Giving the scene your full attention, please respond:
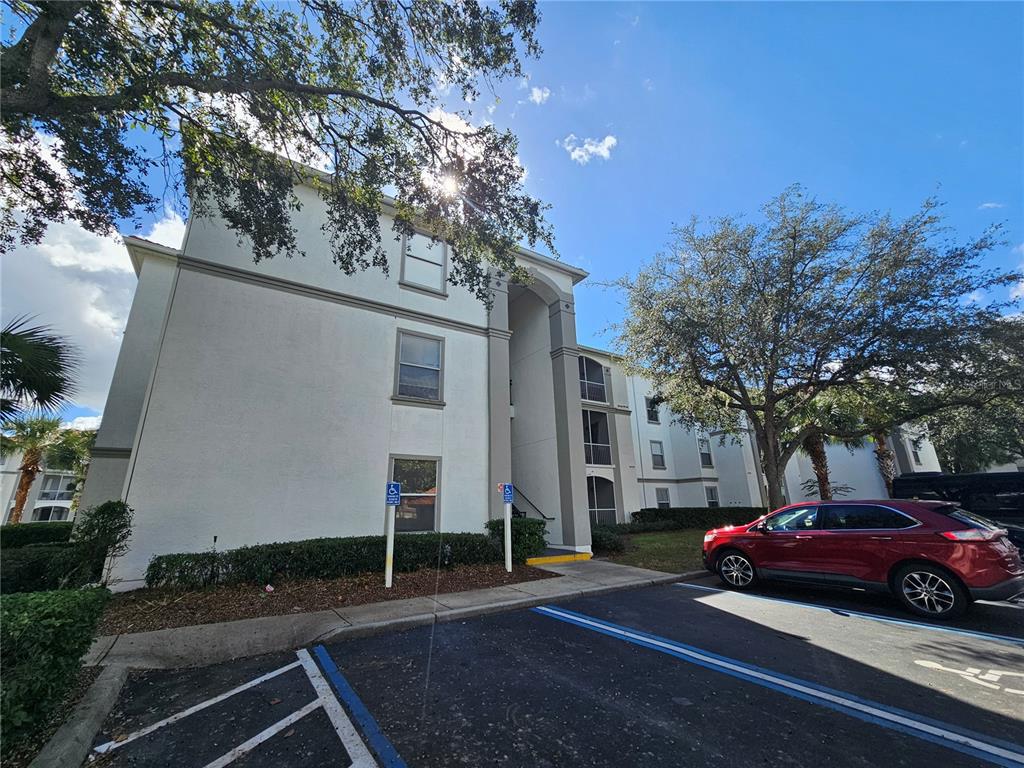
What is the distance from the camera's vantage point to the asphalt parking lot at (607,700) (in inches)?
119

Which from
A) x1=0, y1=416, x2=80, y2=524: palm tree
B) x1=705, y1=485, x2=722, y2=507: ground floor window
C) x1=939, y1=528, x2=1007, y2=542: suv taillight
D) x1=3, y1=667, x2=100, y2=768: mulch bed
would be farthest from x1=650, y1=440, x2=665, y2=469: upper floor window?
x1=0, y1=416, x2=80, y2=524: palm tree

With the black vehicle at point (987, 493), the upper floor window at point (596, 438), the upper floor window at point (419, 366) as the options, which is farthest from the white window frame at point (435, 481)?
the black vehicle at point (987, 493)

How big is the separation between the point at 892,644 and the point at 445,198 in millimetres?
9890

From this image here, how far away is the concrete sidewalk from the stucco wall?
281cm

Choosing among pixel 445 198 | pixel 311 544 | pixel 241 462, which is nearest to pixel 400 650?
pixel 311 544

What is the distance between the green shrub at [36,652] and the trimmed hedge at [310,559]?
445 centimetres

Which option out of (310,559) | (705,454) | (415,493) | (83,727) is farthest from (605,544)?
(705,454)

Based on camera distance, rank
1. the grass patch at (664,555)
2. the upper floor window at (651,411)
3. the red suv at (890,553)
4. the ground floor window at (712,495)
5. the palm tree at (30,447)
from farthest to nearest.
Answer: the upper floor window at (651,411) → the ground floor window at (712,495) → the palm tree at (30,447) → the grass patch at (664,555) → the red suv at (890,553)

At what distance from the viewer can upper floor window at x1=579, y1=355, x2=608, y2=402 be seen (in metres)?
21.1

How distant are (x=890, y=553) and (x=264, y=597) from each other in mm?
10190

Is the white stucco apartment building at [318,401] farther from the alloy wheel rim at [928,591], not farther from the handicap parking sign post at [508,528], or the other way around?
the alloy wheel rim at [928,591]

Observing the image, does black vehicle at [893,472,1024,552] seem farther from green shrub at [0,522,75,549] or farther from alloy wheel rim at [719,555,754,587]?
green shrub at [0,522,75,549]

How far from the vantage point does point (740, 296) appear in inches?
488

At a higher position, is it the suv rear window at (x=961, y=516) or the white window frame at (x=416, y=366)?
the white window frame at (x=416, y=366)
